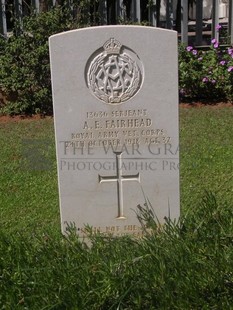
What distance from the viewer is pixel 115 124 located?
4.41 m

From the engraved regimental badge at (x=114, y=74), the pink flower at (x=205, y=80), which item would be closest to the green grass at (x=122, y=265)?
the engraved regimental badge at (x=114, y=74)

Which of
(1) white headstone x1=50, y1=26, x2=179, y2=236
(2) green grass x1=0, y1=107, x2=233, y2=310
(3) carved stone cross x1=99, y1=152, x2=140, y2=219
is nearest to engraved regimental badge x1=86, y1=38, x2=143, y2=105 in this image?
(1) white headstone x1=50, y1=26, x2=179, y2=236

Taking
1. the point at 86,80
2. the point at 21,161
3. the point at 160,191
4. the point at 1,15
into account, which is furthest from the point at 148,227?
the point at 1,15

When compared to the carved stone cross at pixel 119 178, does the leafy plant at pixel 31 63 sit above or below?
above

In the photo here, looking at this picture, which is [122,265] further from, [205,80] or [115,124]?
[205,80]

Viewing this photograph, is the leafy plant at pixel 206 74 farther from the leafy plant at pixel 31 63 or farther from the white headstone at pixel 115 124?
the white headstone at pixel 115 124

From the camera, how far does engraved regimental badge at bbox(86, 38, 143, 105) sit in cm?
429

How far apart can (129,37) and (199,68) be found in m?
5.39

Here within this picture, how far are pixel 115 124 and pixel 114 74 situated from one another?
34 centimetres

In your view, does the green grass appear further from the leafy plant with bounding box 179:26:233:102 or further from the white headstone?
the leafy plant with bounding box 179:26:233:102

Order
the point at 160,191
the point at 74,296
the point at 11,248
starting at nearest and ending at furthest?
the point at 74,296
the point at 11,248
the point at 160,191

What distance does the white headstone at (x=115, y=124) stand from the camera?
425 cm

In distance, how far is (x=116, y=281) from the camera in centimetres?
361

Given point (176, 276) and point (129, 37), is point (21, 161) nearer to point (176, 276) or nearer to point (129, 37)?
point (129, 37)
